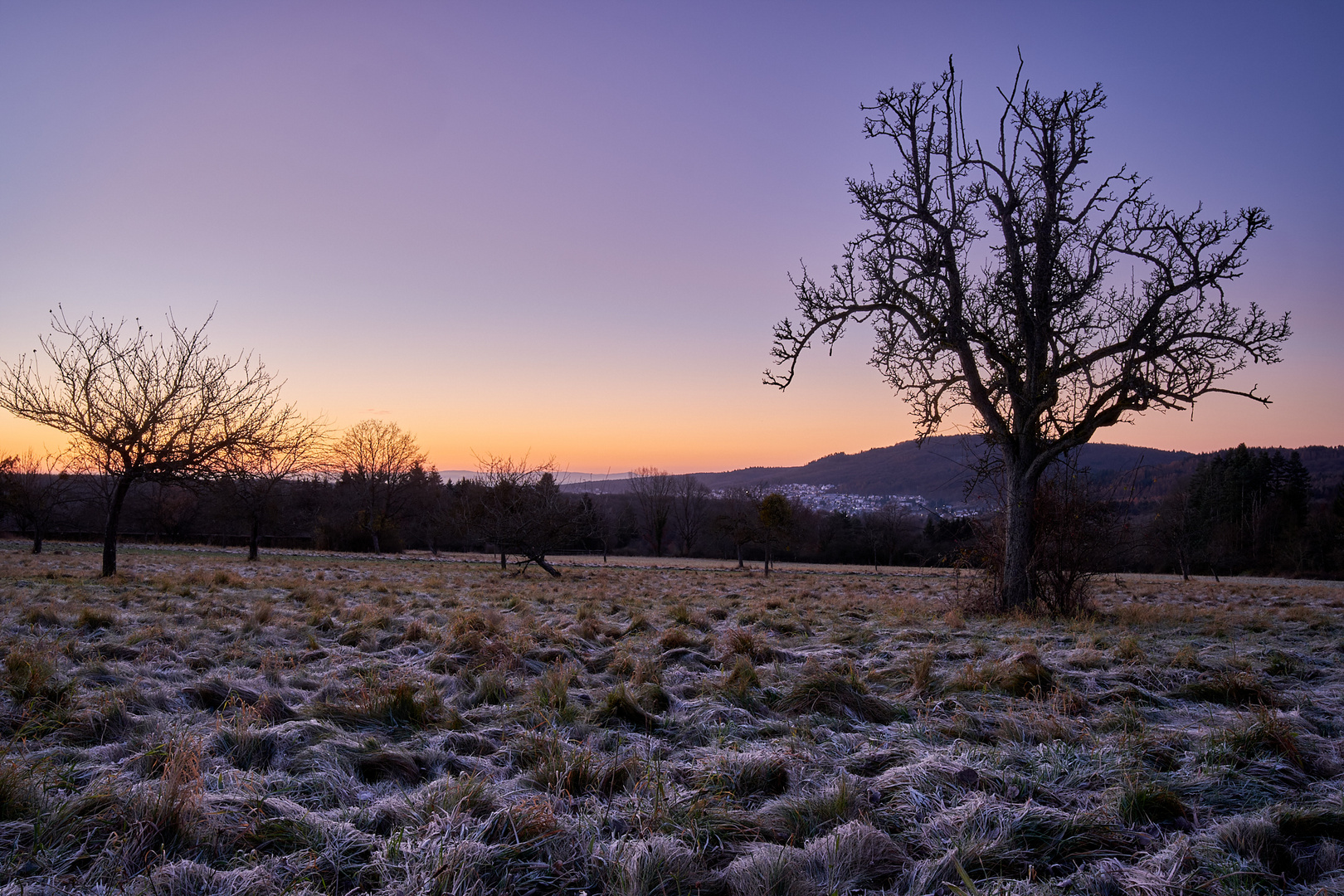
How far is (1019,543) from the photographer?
10.3 meters

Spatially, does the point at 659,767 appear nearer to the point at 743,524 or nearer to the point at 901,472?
the point at 743,524

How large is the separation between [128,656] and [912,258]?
1093 cm

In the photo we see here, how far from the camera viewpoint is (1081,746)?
3283 millimetres

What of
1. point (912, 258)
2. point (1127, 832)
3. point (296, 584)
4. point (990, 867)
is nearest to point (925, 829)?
point (990, 867)

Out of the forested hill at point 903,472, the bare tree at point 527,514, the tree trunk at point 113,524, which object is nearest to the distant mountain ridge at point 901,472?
the forested hill at point 903,472

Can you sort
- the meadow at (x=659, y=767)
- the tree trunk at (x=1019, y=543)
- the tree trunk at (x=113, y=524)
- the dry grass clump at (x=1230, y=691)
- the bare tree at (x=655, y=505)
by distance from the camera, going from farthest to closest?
the bare tree at (x=655, y=505)
the tree trunk at (x=113, y=524)
the tree trunk at (x=1019, y=543)
the dry grass clump at (x=1230, y=691)
the meadow at (x=659, y=767)

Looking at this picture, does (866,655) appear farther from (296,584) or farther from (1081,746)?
(296,584)

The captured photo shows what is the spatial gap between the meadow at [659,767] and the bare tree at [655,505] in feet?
192

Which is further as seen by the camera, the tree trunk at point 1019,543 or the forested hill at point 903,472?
the forested hill at point 903,472

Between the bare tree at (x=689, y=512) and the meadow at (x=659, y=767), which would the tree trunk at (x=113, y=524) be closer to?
the meadow at (x=659, y=767)

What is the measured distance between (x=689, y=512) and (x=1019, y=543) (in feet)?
196

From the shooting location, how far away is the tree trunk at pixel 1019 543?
33.5 feet

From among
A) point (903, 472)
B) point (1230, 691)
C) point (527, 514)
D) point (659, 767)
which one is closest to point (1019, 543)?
point (1230, 691)

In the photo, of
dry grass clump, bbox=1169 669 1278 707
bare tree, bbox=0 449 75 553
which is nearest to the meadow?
dry grass clump, bbox=1169 669 1278 707
